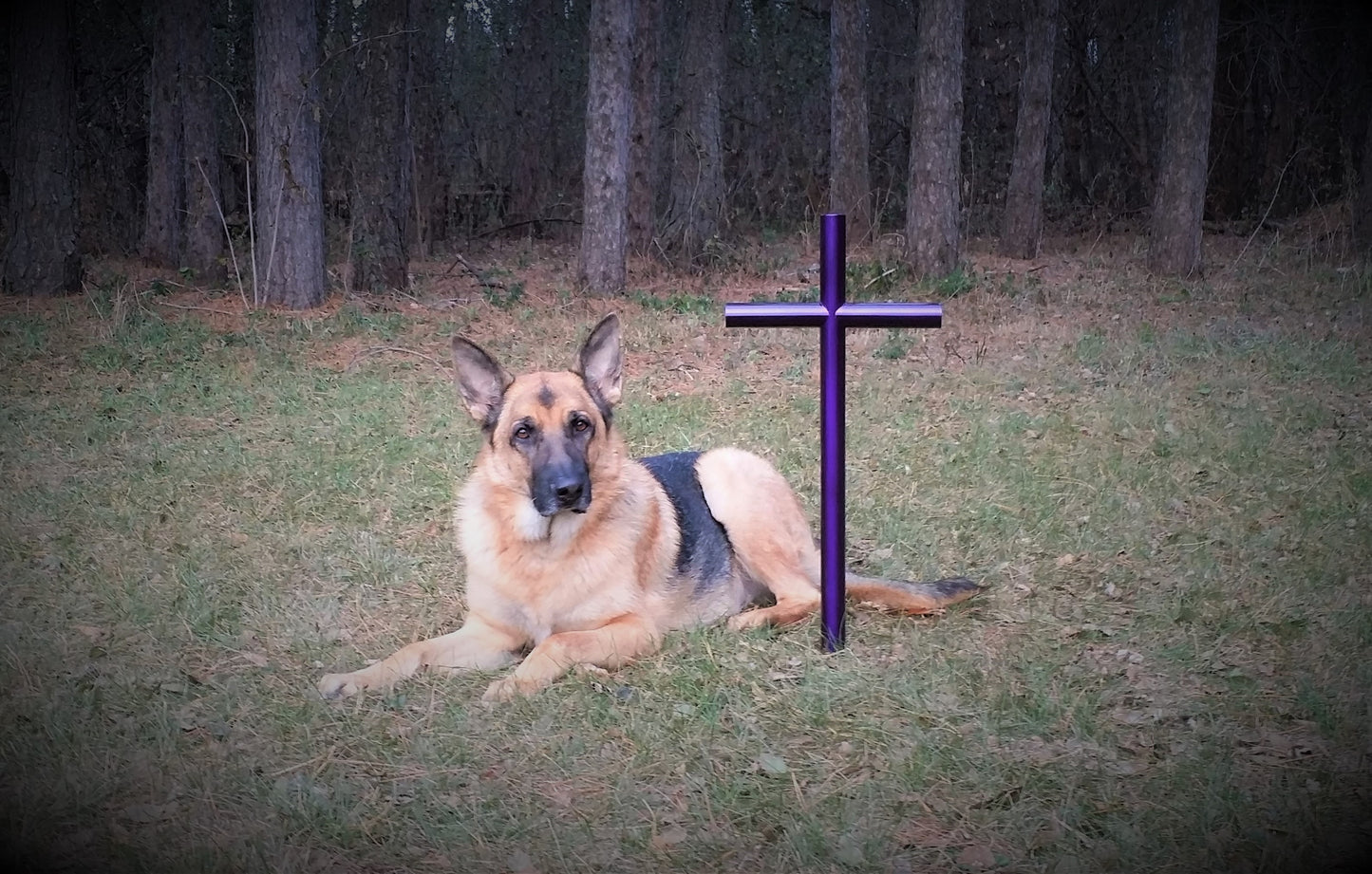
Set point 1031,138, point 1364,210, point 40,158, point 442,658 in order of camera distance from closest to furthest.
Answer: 1. point 442,658
2. point 40,158
3. point 1364,210
4. point 1031,138

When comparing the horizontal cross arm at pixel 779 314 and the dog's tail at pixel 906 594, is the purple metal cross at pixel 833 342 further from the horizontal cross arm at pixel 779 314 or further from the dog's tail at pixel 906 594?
the dog's tail at pixel 906 594

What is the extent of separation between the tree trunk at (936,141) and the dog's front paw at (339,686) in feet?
35.5

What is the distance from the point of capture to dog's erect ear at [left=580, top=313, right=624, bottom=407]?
5375 millimetres

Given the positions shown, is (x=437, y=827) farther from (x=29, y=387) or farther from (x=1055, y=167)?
(x=1055, y=167)

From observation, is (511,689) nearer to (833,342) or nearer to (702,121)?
(833,342)

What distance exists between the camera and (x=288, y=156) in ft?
41.6

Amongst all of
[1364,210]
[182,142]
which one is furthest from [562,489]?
[182,142]

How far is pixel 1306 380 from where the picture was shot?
30.9 feet

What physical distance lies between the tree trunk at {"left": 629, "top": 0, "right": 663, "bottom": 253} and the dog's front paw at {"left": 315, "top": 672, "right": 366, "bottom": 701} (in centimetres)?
1233

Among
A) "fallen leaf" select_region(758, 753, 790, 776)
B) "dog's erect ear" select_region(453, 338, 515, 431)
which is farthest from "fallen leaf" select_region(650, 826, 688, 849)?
"dog's erect ear" select_region(453, 338, 515, 431)

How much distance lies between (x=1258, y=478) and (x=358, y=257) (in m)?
10.8

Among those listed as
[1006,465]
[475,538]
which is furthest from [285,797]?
→ [1006,465]

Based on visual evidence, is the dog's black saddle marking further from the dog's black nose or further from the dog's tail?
the dog's black nose

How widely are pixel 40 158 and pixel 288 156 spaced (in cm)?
336
